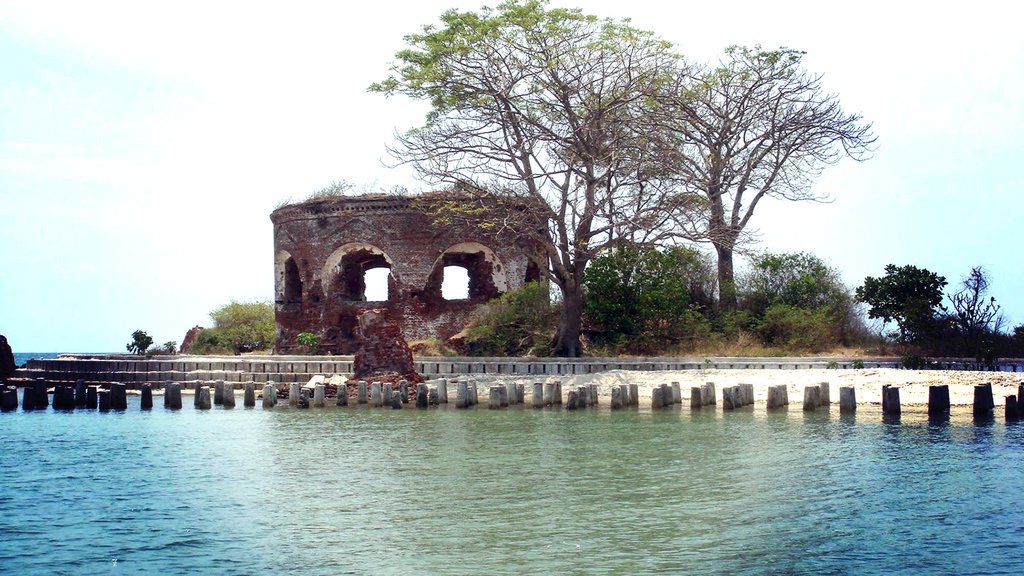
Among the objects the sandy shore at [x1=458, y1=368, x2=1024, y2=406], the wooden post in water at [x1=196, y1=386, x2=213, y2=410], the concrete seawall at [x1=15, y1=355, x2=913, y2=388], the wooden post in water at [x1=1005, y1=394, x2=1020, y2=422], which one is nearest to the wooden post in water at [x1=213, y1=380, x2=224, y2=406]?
the wooden post in water at [x1=196, y1=386, x2=213, y2=410]

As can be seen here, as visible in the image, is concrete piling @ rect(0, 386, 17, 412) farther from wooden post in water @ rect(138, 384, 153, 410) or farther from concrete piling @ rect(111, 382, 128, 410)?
wooden post in water @ rect(138, 384, 153, 410)

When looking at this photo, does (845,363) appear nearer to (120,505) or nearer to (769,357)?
(769,357)

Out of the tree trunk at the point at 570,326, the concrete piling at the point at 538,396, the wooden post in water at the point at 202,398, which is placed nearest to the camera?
the concrete piling at the point at 538,396

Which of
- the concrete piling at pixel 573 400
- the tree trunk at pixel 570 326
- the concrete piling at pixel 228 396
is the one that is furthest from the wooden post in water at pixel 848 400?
the concrete piling at pixel 228 396

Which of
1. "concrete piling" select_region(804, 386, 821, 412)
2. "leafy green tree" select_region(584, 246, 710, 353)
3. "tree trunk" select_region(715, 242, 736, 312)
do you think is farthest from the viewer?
"tree trunk" select_region(715, 242, 736, 312)

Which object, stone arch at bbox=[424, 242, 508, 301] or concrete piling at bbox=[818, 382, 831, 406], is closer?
concrete piling at bbox=[818, 382, 831, 406]

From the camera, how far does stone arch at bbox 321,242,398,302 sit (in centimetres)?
3322

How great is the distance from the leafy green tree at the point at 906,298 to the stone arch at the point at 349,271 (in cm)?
1413

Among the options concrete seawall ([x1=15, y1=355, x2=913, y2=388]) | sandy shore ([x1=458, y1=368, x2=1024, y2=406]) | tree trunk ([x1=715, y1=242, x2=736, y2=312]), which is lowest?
sandy shore ([x1=458, y1=368, x2=1024, y2=406])

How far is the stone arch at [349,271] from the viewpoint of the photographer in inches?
1308

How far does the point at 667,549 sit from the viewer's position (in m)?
11.3

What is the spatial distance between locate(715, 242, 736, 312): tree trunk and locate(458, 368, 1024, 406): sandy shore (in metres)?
7.21

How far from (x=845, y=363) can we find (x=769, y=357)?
209 cm

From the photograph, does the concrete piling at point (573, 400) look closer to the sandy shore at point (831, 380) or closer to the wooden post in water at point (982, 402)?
the sandy shore at point (831, 380)
